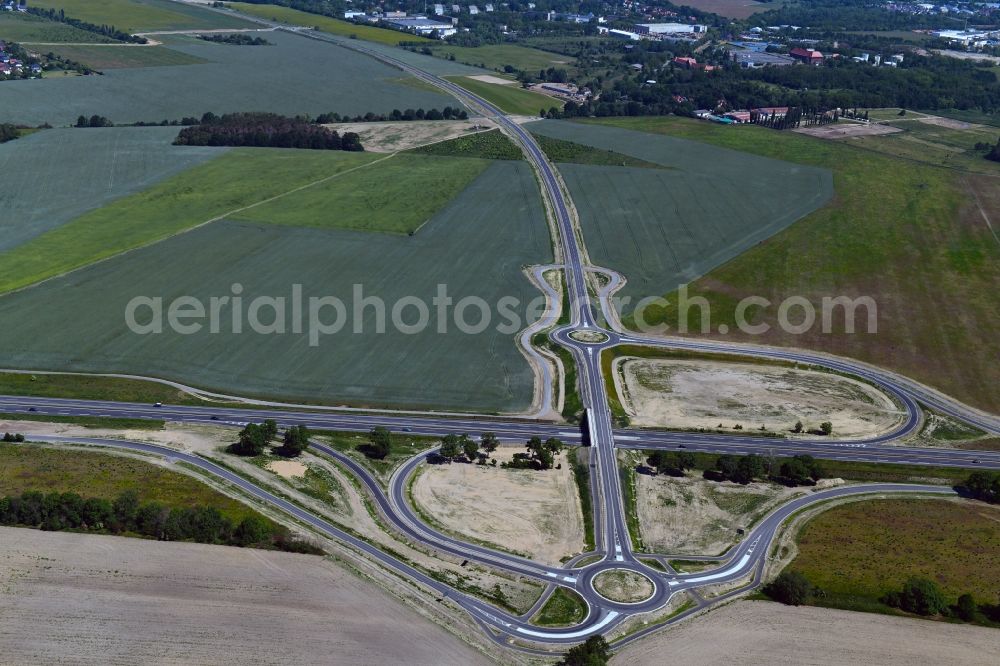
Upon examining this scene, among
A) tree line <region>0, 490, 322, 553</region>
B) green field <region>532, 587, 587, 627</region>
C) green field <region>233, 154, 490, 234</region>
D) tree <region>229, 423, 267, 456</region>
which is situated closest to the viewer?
green field <region>532, 587, 587, 627</region>

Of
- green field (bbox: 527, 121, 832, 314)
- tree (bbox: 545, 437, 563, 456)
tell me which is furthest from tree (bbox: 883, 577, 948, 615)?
green field (bbox: 527, 121, 832, 314)

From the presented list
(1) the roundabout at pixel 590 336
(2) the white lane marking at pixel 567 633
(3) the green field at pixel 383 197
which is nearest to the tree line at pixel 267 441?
(2) the white lane marking at pixel 567 633

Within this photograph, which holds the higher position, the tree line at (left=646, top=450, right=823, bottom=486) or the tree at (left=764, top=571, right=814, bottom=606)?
the tree line at (left=646, top=450, right=823, bottom=486)

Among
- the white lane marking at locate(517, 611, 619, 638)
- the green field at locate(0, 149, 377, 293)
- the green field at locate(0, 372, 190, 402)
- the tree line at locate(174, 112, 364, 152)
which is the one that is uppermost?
the tree line at locate(174, 112, 364, 152)

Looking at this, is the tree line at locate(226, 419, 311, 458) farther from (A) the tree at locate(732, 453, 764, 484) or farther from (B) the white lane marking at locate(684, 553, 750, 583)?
(A) the tree at locate(732, 453, 764, 484)

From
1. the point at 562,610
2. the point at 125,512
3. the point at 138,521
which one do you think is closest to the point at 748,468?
the point at 562,610

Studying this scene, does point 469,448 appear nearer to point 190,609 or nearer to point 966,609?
point 190,609

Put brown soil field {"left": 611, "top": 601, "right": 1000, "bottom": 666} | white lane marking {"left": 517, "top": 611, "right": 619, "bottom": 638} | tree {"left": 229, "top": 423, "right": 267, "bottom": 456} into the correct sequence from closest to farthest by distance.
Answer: brown soil field {"left": 611, "top": 601, "right": 1000, "bottom": 666}
white lane marking {"left": 517, "top": 611, "right": 619, "bottom": 638}
tree {"left": 229, "top": 423, "right": 267, "bottom": 456}
